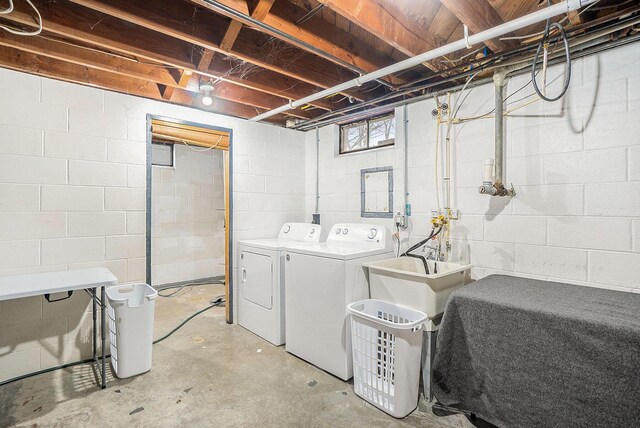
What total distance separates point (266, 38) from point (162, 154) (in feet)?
10.8

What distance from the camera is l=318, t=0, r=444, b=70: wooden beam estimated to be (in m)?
1.60

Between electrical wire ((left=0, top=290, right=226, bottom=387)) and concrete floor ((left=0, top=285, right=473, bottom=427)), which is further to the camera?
electrical wire ((left=0, top=290, right=226, bottom=387))

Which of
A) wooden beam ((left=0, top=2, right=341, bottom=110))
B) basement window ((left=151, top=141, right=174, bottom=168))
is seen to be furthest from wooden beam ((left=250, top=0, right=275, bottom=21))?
basement window ((left=151, top=141, right=174, bottom=168))

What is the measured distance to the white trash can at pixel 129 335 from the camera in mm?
2236

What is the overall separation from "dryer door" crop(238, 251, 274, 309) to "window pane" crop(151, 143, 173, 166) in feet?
8.16

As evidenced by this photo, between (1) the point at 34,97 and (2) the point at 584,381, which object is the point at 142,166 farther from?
(2) the point at 584,381

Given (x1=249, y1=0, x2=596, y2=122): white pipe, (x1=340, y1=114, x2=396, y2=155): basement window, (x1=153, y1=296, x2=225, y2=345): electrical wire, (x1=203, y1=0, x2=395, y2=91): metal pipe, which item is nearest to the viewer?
(x1=249, y1=0, x2=596, y2=122): white pipe

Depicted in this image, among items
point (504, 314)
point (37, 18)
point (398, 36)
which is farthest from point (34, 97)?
point (504, 314)

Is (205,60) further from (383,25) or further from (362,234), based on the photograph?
(362,234)

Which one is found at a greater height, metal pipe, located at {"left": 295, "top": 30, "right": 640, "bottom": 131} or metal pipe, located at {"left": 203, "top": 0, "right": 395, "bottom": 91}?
metal pipe, located at {"left": 203, "top": 0, "right": 395, "bottom": 91}

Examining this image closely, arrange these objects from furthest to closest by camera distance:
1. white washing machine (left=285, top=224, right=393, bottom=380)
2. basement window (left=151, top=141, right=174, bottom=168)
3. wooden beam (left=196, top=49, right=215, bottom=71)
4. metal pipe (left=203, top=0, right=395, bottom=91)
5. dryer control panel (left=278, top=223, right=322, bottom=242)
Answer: basement window (left=151, top=141, right=174, bottom=168)
dryer control panel (left=278, top=223, right=322, bottom=242)
white washing machine (left=285, top=224, right=393, bottom=380)
wooden beam (left=196, top=49, right=215, bottom=71)
metal pipe (left=203, top=0, right=395, bottom=91)

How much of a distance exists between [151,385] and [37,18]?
7.93 feet

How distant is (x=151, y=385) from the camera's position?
7.27 ft

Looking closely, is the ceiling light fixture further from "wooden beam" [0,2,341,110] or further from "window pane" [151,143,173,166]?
"window pane" [151,143,173,166]
